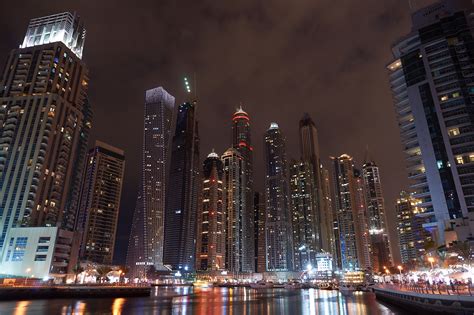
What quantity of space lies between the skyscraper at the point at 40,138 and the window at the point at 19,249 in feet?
1.09

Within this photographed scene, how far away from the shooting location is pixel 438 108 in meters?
107

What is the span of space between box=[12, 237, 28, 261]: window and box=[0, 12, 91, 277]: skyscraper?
0.33 metres

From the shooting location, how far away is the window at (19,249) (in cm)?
11644

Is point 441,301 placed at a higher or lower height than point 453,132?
lower

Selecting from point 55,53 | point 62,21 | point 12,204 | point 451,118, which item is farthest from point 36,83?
point 451,118

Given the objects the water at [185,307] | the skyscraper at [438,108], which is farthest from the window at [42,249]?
the skyscraper at [438,108]

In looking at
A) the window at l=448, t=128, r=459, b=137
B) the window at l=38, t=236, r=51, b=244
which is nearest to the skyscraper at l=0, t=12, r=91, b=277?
the window at l=38, t=236, r=51, b=244

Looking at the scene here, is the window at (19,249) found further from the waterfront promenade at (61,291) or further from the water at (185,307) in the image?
the water at (185,307)

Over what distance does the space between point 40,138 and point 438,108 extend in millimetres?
140843

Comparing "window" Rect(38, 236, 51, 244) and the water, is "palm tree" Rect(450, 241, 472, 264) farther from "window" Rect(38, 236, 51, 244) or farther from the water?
"window" Rect(38, 236, 51, 244)

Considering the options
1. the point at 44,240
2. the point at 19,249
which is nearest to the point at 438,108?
the point at 44,240

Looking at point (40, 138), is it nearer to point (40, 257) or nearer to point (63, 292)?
point (40, 257)

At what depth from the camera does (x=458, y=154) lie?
100938 millimetres

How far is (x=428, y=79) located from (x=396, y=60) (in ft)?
59.0
